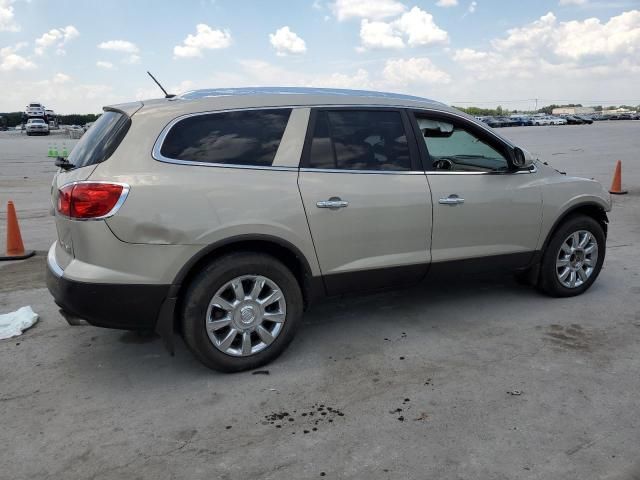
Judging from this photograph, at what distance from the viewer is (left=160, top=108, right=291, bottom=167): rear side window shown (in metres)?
3.65

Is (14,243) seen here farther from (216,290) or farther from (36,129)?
(36,129)

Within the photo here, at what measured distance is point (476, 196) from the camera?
4.61 meters

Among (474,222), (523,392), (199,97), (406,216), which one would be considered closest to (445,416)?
(523,392)

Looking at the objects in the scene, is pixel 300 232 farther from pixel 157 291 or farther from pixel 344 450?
pixel 344 450

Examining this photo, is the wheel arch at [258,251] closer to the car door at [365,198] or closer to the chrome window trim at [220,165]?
the car door at [365,198]

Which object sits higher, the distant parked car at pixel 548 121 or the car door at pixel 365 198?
the car door at pixel 365 198

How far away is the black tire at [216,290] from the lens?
3637 millimetres

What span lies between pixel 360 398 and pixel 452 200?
5.83 feet

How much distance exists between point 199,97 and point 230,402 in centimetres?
202

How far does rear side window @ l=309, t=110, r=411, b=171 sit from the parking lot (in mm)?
1356

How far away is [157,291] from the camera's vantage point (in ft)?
11.6

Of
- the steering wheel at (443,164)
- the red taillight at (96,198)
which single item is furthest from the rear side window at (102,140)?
the steering wheel at (443,164)

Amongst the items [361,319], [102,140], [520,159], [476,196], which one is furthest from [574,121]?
[102,140]

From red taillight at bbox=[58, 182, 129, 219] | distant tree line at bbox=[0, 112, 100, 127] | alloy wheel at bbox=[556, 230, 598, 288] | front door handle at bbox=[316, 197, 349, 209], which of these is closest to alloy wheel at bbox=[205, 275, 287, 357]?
front door handle at bbox=[316, 197, 349, 209]
